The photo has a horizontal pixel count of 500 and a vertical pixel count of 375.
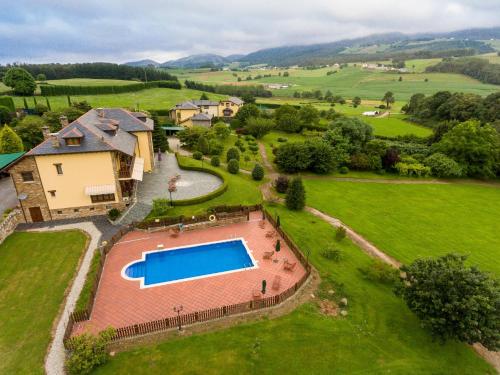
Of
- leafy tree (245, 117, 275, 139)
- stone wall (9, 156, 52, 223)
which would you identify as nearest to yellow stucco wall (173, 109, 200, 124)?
leafy tree (245, 117, 275, 139)

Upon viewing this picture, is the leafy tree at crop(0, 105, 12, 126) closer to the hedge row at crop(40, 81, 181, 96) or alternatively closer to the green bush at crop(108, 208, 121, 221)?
the hedge row at crop(40, 81, 181, 96)

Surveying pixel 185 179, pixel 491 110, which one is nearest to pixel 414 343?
pixel 185 179

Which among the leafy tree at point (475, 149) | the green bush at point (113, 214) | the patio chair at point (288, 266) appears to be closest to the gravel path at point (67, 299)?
the green bush at point (113, 214)

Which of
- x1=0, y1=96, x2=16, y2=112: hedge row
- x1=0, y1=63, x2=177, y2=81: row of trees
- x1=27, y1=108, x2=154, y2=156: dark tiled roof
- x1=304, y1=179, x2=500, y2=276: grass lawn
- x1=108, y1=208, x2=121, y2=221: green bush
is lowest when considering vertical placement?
x1=304, y1=179, x2=500, y2=276: grass lawn

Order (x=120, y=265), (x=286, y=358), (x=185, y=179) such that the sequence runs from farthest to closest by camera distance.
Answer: (x=185, y=179)
(x=120, y=265)
(x=286, y=358)

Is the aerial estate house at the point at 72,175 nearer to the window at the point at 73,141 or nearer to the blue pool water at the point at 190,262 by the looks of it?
the window at the point at 73,141

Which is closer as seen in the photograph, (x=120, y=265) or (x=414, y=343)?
(x=414, y=343)

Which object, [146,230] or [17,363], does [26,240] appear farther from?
[17,363]
